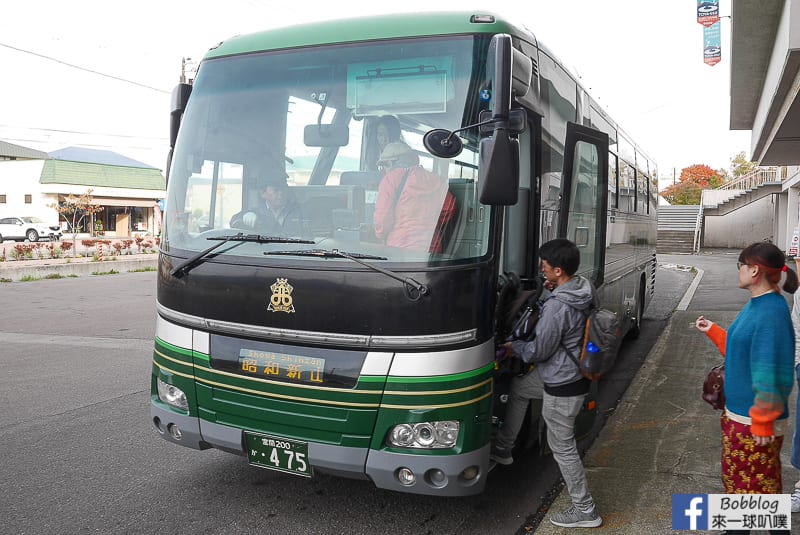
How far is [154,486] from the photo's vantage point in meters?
4.67

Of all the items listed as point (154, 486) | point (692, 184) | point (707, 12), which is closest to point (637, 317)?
point (154, 486)

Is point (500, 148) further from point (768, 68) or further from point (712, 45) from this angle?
point (712, 45)

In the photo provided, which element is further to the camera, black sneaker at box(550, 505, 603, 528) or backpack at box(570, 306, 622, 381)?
black sneaker at box(550, 505, 603, 528)

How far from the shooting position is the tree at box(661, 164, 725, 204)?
61281 millimetres

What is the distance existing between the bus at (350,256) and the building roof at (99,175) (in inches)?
2088

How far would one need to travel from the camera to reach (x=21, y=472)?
16.1 ft

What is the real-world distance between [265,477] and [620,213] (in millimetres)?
5306

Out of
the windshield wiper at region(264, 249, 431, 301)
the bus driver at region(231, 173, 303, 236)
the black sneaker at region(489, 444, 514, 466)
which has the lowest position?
the black sneaker at region(489, 444, 514, 466)

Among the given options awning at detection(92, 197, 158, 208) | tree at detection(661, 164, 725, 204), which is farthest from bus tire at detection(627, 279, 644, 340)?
tree at detection(661, 164, 725, 204)

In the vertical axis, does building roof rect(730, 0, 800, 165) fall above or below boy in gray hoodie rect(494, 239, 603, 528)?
above

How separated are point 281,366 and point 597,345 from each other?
67.9 inches

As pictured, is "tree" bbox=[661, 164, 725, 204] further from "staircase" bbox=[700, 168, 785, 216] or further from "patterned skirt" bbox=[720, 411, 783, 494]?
"patterned skirt" bbox=[720, 411, 783, 494]

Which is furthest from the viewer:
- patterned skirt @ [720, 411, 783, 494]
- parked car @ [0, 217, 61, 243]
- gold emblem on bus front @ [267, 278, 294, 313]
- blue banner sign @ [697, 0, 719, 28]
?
parked car @ [0, 217, 61, 243]

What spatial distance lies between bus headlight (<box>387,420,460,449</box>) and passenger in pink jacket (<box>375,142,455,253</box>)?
2.99 feet
